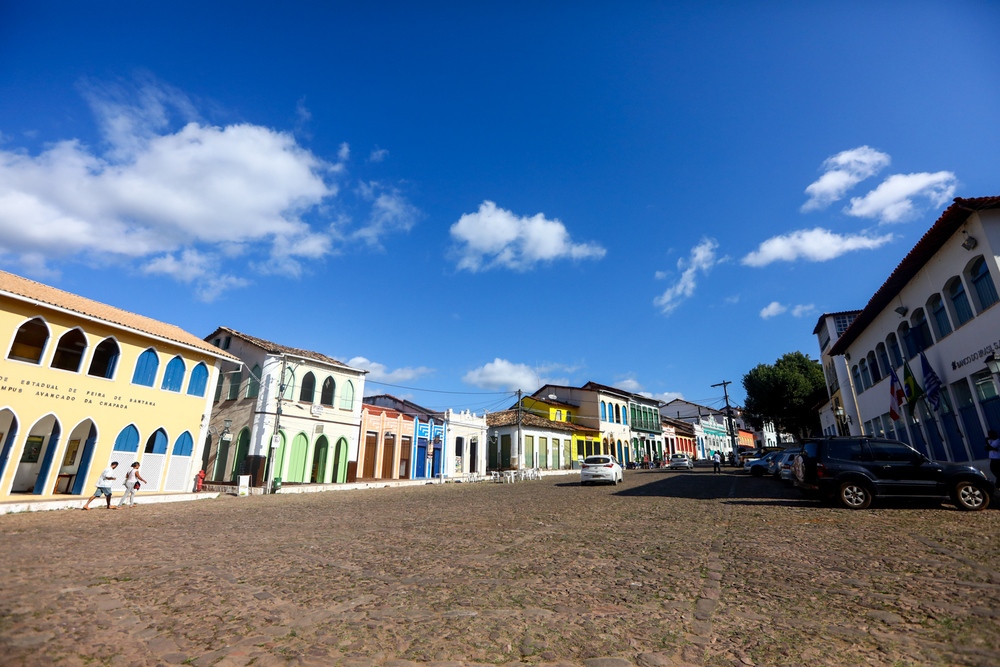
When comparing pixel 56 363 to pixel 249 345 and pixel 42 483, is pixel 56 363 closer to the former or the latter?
pixel 42 483

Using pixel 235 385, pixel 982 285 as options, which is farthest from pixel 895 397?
pixel 235 385

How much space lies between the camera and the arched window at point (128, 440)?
750 inches

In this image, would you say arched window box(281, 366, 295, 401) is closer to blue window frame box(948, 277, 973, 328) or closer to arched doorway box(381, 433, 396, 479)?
arched doorway box(381, 433, 396, 479)

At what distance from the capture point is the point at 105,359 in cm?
1930

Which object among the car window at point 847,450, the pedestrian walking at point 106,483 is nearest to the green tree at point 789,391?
the car window at point 847,450

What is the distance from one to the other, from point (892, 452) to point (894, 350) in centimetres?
1239

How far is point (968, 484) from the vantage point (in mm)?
11312

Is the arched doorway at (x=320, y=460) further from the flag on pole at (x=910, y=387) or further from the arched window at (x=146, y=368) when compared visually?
the flag on pole at (x=910, y=387)

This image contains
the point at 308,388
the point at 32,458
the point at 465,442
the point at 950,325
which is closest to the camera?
the point at 950,325

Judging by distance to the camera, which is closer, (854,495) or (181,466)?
(854,495)

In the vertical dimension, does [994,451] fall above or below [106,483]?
above

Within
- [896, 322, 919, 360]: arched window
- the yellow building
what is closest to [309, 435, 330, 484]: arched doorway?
the yellow building

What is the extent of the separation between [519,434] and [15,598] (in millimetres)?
36556

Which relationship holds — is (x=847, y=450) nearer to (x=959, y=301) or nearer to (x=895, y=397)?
(x=959, y=301)
